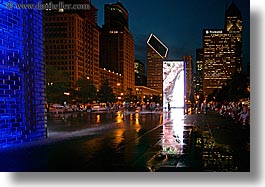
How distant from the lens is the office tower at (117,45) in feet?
25.1

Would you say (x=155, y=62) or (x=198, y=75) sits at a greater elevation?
(x=155, y=62)

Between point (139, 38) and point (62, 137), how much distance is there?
2.61 m

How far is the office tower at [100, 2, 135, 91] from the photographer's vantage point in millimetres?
7643

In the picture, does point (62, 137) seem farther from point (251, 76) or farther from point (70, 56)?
point (251, 76)

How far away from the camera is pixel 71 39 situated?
26.3ft

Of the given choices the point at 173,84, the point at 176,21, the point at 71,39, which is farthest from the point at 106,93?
the point at 176,21

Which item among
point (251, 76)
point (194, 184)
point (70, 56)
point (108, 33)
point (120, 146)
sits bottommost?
point (194, 184)

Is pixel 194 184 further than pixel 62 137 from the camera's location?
No

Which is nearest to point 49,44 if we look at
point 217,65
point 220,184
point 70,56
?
point 70,56

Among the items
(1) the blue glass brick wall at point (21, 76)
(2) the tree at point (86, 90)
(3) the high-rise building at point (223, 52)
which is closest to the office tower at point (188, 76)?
(3) the high-rise building at point (223, 52)

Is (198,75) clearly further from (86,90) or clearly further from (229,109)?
(86,90)

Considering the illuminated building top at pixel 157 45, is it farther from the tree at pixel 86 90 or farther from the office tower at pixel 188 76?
the tree at pixel 86 90

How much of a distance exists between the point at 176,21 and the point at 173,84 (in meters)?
1.30

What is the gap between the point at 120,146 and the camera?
23.4 ft
